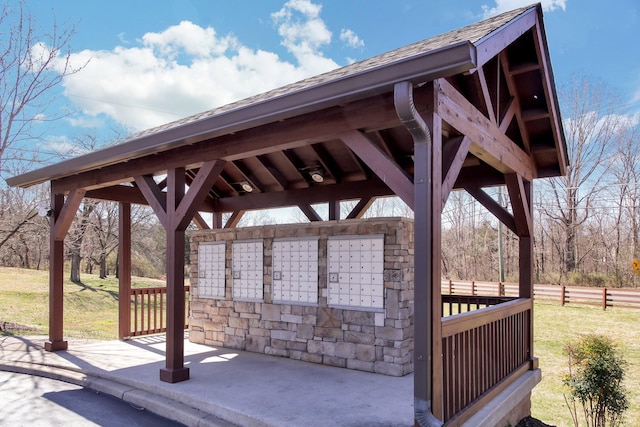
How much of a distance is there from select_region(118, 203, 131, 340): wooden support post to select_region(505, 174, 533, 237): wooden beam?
233 inches

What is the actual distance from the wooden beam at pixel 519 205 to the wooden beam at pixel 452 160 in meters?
1.71

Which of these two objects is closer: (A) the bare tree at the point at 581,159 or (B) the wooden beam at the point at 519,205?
(B) the wooden beam at the point at 519,205

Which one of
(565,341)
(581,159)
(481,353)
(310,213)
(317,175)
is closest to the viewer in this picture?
(481,353)

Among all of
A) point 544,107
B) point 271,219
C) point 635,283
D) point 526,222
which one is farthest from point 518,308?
point 271,219

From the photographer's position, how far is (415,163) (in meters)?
3.21

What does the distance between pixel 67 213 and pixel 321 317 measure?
4006 millimetres

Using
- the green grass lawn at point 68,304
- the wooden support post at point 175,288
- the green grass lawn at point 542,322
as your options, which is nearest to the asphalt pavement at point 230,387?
the wooden support post at point 175,288

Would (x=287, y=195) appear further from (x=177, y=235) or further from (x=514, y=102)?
(x=514, y=102)

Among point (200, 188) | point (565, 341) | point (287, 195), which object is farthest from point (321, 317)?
point (565, 341)

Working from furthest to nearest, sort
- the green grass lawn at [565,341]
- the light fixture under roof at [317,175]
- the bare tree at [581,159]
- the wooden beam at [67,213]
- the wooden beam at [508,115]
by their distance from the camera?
the bare tree at [581,159], the green grass lawn at [565,341], the light fixture under roof at [317,175], the wooden beam at [67,213], the wooden beam at [508,115]

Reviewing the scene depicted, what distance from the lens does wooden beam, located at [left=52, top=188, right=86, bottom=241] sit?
6.67 meters

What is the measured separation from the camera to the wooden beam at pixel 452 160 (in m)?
3.42

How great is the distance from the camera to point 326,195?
23.6ft

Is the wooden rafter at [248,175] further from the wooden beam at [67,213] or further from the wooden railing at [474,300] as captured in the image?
the wooden railing at [474,300]
